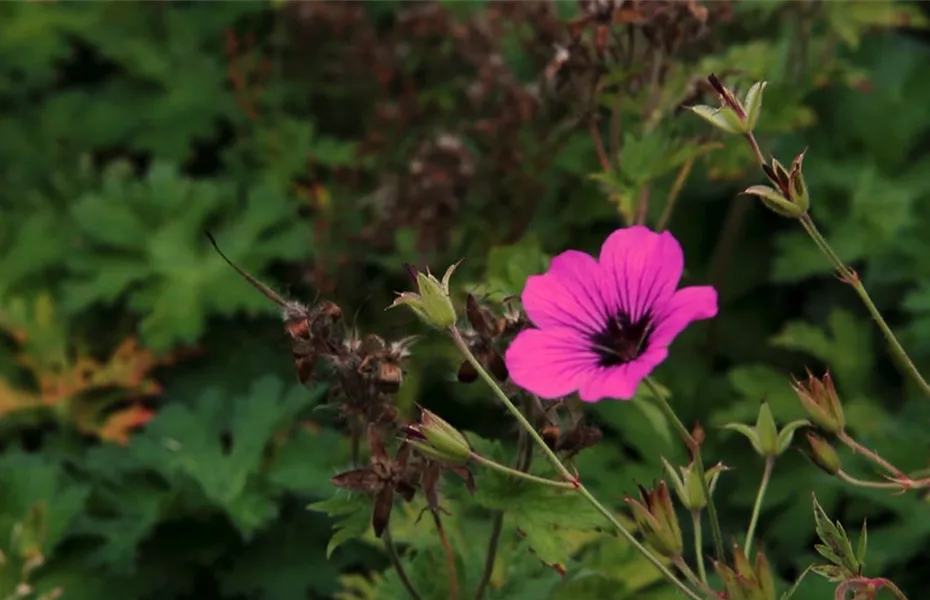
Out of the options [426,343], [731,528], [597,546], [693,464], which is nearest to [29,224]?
[426,343]

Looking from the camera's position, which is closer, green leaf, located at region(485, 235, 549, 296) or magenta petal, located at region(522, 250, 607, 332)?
magenta petal, located at region(522, 250, 607, 332)

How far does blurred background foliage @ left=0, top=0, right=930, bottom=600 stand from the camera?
1308mm

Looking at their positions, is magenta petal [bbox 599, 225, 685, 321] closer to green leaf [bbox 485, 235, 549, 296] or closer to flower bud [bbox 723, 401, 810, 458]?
flower bud [bbox 723, 401, 810, 458]

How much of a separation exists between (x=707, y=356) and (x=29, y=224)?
1112mm

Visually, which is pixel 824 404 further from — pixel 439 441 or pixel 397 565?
pixel 397 565

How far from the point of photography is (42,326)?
1.71 metres

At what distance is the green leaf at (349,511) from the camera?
0.91 m

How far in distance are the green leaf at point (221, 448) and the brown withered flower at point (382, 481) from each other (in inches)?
19.0

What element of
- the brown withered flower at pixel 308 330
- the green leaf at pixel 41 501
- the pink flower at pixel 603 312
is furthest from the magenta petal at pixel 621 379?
the green leaf at pixel 41 501

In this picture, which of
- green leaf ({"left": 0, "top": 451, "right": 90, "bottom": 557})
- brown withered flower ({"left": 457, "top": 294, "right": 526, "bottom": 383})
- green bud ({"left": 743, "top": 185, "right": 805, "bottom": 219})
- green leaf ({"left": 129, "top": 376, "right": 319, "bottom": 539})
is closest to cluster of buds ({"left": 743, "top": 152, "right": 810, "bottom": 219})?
green bud ({"left": 743, "top": 185, "right": 805, "bottom": 219})

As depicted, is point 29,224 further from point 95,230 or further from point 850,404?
point 850,404

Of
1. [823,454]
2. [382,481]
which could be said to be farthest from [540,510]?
[823,454]

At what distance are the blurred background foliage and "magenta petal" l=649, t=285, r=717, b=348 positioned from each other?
1.30 feet

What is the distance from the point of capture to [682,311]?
2.41ft
